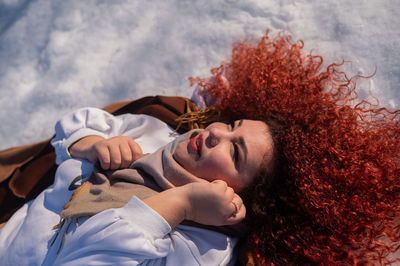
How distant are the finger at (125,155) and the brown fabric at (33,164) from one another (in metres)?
0.35

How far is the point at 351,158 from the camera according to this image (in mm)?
1078

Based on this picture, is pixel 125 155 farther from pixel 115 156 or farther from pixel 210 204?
pixel 210 204

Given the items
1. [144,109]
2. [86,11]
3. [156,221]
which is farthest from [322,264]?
[86,11]

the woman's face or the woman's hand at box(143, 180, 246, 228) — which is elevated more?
the woman's face

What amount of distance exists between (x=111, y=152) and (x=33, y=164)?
61cm

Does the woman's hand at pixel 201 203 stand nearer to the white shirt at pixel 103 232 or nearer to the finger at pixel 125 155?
the white shirt at pixel 103 232

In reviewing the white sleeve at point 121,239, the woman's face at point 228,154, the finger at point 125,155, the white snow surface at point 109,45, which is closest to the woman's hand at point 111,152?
the finger at point 125,155

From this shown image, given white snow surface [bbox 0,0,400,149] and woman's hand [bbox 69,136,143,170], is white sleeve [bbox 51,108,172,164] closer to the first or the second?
woman's hand [bbox 69,136,143,170]

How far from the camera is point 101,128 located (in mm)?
1384

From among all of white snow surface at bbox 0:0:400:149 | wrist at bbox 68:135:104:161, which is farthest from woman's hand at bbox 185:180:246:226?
white snow surface at bbox 0:0:400:149

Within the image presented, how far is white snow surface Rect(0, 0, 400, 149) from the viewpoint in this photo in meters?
1.81

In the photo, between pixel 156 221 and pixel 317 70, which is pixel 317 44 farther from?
pixel 156 221

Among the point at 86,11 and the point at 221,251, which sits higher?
the point at 86,11

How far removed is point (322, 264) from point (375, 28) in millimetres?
1193
